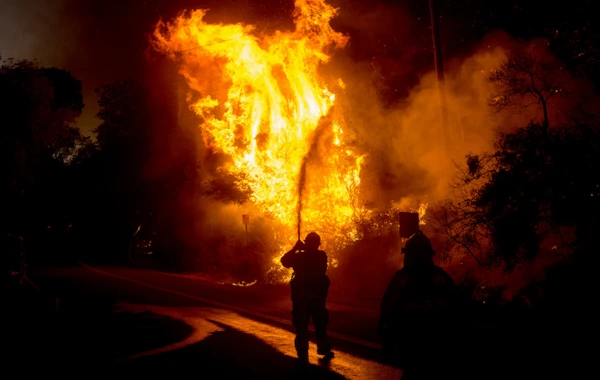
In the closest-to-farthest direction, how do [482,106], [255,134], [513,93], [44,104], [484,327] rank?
[484,327], [513,93], [482,106], [255,134], [44,104]

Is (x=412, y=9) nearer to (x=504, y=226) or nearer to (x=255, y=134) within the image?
(x=255, y=134)

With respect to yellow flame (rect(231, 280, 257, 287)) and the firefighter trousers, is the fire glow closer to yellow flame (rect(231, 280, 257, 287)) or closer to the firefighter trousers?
yellow flame (rect(231, 280, 257, 287))

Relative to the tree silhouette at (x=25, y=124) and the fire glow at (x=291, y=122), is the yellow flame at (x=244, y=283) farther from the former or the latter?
the tree silhouette at (x=25, y=124)

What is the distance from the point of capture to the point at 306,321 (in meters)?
7.77

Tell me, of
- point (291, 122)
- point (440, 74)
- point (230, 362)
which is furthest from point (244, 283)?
point (230, 362)

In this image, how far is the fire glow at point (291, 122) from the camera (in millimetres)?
17000

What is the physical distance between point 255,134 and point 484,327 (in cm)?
1045

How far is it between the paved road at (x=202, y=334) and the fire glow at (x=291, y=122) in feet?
9.59

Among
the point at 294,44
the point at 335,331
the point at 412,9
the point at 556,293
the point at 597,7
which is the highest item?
the point at 412,9

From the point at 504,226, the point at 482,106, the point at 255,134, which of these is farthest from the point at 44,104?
the point at 504,226

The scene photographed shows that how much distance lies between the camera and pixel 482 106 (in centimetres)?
1496

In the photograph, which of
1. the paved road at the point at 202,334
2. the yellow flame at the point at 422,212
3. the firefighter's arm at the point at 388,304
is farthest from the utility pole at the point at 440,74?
the firefighter's arm at the point at 388,304

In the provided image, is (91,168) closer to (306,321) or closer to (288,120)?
(288,120)

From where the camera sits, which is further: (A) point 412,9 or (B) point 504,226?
(A) point 412,9
